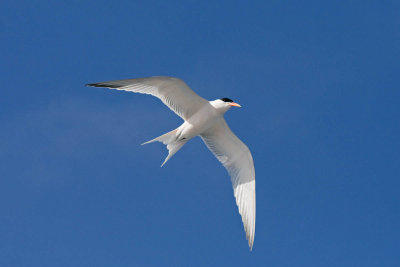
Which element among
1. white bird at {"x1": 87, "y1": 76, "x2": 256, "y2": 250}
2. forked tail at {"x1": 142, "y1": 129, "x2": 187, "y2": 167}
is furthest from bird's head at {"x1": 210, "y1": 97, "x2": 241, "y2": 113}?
forked tail at {"x1": 142, "y1": 129, "x2": 187, "y2": 167}

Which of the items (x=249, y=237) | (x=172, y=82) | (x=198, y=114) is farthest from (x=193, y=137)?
(x=249, y=237)

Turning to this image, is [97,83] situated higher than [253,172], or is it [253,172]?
[97,83]

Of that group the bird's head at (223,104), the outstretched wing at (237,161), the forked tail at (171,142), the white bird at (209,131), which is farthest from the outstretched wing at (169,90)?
the outstretched wing at (237,161)

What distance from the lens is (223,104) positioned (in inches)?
538

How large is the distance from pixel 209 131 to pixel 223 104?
1.11m

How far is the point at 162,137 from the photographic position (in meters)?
13.6

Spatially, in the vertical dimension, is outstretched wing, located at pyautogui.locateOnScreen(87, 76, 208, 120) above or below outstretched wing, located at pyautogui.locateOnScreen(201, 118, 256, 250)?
above

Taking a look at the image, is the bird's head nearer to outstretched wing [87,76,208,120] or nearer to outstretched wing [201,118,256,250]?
outstretched wing [87,76,208,120]

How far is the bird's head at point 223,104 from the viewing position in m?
13.7

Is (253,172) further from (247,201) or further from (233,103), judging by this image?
(233,103)

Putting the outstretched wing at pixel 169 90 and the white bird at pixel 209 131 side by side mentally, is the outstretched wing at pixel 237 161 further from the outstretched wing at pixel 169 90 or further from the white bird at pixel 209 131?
the outstretched wing at pixel 169 90

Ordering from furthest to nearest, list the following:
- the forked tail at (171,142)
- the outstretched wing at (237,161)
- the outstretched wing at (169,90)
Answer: the outstretched wing at (237,161)
the forked tail at (171,142)
the outstretched wing at (169,90)

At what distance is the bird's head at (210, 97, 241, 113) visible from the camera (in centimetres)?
1367

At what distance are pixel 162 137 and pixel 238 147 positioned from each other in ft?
7.35
